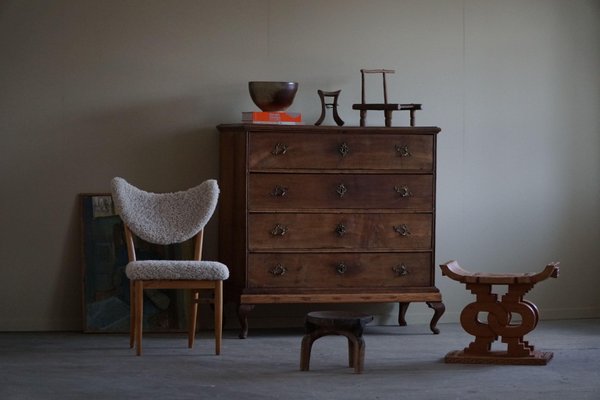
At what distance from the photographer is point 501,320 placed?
4.91 m

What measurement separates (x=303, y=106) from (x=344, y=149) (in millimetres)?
525

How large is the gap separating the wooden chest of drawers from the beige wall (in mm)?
439

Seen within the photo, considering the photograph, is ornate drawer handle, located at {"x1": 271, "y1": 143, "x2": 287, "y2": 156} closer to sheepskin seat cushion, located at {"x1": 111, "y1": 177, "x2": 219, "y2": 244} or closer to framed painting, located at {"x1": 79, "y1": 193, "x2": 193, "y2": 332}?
sheepskin seat cushion, located at {"x1": 111, "y1": 177, "x2": 219, "y2": 244}

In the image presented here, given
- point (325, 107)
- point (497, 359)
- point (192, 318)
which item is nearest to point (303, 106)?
point (325, 107)

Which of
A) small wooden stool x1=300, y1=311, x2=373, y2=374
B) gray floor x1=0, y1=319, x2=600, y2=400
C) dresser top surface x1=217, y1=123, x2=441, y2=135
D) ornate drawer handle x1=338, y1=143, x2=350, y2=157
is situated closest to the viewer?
gray floor x1=0, y1=319, x2=600, y2=400

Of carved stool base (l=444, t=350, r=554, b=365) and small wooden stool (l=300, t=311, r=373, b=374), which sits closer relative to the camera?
small wooden stool (l=300, t=311, r=373, b=374)

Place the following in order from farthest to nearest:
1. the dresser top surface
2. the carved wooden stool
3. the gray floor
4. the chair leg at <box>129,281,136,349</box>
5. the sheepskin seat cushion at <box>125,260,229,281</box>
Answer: the dresser top surface → the chair leg at <box>129,281,136,349</box> → the sheepskin seat cushion at <box>125,260,229,281</box> → the carved wooden stool → the gray floor

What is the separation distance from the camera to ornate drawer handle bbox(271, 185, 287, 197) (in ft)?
18.3

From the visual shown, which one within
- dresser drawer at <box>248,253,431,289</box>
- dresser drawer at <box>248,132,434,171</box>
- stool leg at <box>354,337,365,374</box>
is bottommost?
stool leg at <box>354,337,365,374</box>

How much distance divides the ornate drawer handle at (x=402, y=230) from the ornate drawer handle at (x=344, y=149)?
49 cm

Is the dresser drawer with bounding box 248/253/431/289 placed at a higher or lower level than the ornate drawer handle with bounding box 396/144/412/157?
lower

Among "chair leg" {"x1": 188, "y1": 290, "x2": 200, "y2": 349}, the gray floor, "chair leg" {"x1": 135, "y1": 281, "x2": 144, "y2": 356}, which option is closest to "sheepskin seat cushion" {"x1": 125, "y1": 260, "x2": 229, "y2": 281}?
"chair leg" {"x1": 135, "y1": 281, "x2": 144, "y2": 356}

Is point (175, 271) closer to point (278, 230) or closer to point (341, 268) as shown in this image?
point (278, 230)

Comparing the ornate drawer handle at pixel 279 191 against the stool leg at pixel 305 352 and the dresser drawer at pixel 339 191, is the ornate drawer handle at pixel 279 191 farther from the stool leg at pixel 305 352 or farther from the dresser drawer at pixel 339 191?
the stool leg at pixel 305 352
